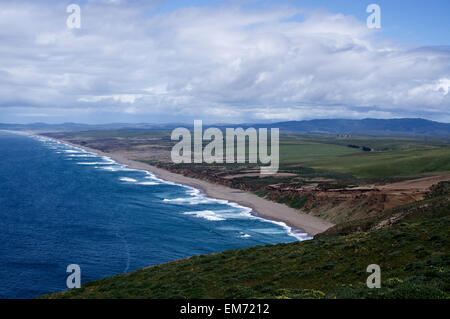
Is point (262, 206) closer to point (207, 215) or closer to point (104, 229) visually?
point (207, 215)

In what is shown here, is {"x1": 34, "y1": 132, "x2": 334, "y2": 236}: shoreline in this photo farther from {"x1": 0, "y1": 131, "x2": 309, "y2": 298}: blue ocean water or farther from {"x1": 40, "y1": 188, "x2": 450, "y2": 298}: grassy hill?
{"x1": 40, "y1": 188, "x2": 450, "y2": 298}: grassy hill

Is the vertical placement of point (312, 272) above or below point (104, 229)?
above

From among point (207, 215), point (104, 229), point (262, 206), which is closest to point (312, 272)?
point (104, 229)

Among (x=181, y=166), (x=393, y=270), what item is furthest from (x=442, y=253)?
(x=181, y=166)

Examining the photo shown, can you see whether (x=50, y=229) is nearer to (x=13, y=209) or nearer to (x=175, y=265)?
(x=13, y=209)

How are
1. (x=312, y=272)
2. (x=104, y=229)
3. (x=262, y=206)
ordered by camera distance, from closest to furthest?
(x=312, y=272) → (x=104, y=229) → (x=262, y=206)

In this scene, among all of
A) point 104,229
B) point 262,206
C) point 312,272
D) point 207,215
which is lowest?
point 262,206
